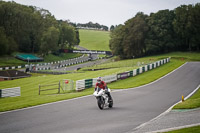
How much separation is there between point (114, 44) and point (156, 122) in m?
79.9

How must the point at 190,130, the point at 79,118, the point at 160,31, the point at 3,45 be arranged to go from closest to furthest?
the point at 190,130 → the point at 79,118 → the point at 3,45 → the point at 160,31

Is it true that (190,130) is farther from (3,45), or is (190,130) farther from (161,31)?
(3,45)

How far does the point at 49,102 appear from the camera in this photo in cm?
1988

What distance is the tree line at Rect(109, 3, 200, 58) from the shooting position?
84188 millimetres

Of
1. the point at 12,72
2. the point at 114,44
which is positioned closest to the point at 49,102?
the point at 12,72

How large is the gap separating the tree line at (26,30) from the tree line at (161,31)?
2746cm

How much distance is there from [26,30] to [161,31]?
51.4 meters

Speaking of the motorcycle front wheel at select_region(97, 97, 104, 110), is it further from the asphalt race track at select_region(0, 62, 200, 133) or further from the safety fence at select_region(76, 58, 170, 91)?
the safety fence at select_region(76, 58, 170, 91)

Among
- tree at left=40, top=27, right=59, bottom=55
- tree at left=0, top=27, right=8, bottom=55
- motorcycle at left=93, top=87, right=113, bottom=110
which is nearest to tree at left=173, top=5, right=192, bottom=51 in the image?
tree at left=40, top=27, right=59, bottom=55

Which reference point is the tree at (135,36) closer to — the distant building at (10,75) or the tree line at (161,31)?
the tree line at (161,31)

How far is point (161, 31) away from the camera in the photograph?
8438cm

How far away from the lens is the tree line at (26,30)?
301 feet

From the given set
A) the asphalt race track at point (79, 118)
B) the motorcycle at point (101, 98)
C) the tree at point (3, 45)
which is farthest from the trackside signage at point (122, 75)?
the tree at point (3, 45)

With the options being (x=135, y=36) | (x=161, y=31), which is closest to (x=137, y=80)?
(x=135, y=36)
